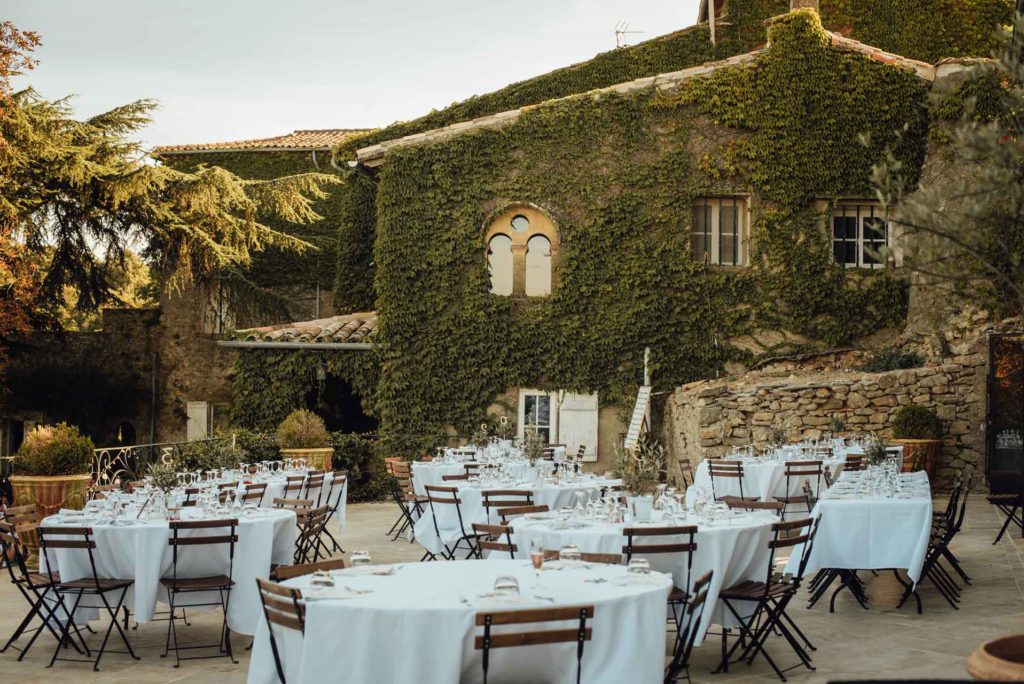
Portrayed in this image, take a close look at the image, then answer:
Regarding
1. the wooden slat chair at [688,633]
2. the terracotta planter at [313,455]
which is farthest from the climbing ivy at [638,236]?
the wooden slat chair at [688,633]

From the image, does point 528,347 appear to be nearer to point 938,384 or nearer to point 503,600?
point 938,384

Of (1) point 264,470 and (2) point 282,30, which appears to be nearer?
(1) point 264,470

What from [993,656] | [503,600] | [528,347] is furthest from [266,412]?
[993,656]

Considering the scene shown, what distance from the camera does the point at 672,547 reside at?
6.53 metres

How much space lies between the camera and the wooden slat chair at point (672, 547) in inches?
251

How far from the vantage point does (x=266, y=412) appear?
20.2 m

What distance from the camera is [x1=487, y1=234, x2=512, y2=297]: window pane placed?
19750 mm

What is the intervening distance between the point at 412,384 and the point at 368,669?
593 inches

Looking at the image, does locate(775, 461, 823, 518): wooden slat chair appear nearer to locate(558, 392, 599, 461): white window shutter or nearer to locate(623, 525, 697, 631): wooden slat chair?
locate(623, 525, 697, 631): wooden slat chair

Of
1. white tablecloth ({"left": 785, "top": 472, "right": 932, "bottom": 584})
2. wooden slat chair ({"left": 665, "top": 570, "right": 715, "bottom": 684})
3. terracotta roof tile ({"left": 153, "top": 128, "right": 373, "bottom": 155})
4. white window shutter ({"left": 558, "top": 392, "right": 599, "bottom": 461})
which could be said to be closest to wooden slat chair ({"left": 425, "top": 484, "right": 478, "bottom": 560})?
white tablecloth ({"left": 785, "top": 472, "right": 932, "bottom": 584})

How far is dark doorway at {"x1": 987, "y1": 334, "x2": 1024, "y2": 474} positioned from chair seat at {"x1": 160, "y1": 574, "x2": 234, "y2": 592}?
10769mm

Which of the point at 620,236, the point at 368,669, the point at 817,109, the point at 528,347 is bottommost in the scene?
the point at 368,669

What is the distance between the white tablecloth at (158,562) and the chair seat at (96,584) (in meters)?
0.08

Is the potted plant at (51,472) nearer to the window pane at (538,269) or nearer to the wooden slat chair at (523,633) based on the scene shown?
the wooden slat chair at (523,633)
